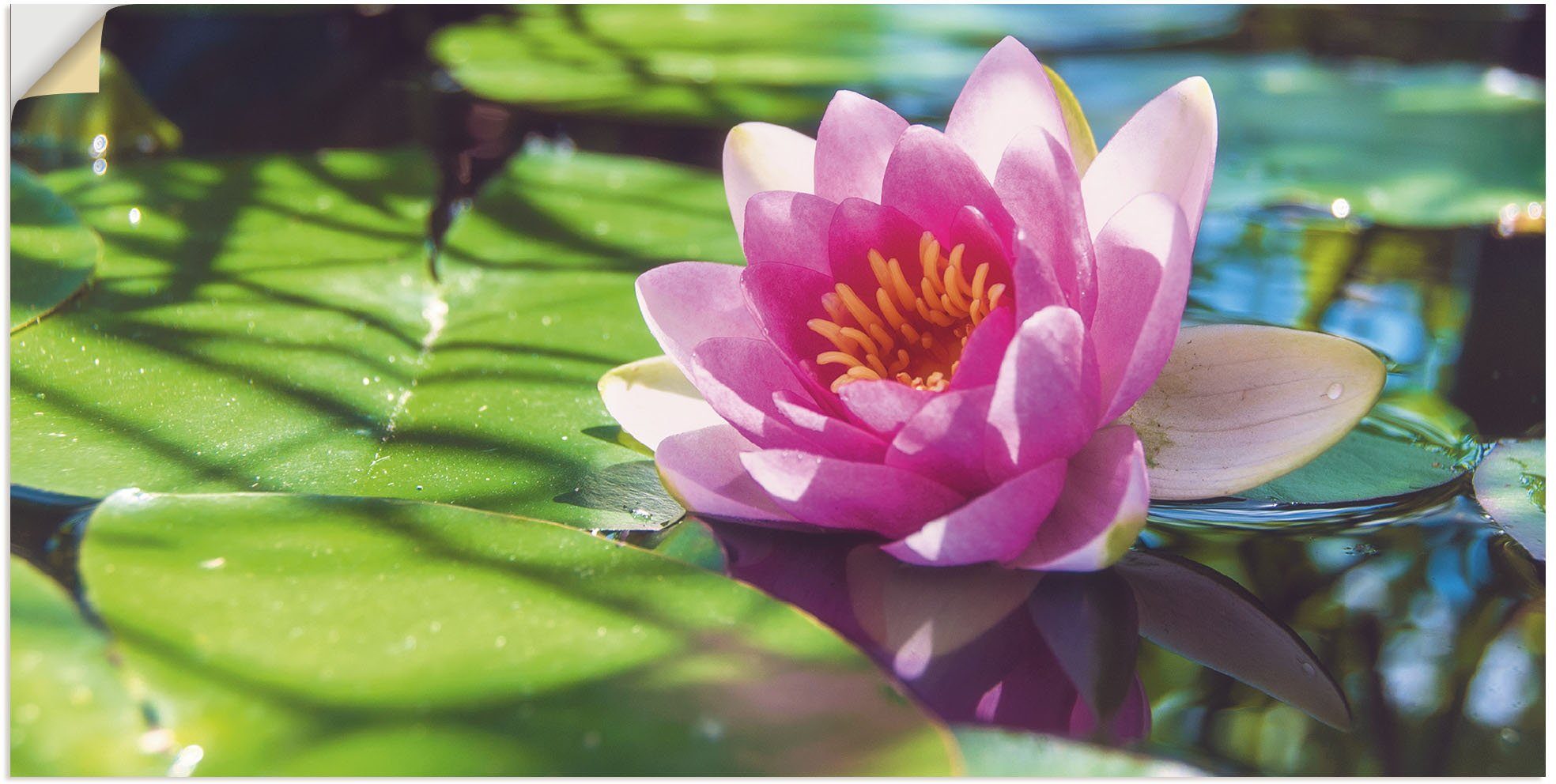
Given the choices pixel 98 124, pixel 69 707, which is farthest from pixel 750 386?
pixel 98 124

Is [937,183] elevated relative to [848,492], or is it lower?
elevated

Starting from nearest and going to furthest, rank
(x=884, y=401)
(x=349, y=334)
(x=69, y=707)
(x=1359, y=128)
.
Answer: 1. (x=69, y=707)
2. (x=884, y=401)
3. (x=349, y=334)
4. (x=1359, y=128)

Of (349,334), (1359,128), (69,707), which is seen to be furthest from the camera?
(1359,128)

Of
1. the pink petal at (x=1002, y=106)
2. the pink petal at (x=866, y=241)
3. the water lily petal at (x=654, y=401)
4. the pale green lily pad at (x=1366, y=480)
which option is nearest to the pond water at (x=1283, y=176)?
the pale green lily pad at (x=1366, y=480)

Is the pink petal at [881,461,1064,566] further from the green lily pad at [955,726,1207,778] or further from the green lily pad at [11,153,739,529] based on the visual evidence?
the green lily pad at [11,153,739,529]

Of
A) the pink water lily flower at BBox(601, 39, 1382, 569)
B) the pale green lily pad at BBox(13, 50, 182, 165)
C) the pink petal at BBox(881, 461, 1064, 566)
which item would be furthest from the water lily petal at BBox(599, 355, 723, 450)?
the pale green lily pad at BBox(13, 50, 182, 165)

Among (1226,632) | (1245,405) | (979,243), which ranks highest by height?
(979,243)

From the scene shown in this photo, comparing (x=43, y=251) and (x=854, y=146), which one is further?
(x=43, y=251)

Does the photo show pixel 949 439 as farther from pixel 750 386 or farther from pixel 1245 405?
pixel 1245 405
